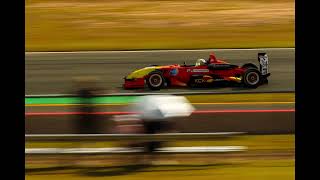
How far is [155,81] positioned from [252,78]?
235 cm

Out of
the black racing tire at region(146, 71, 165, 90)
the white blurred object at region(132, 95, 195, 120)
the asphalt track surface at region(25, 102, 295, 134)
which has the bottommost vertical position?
the asphalt track surface at region(25, 102, 295, 134)

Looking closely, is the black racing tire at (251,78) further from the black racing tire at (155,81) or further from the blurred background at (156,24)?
the blurred background at (156,24)

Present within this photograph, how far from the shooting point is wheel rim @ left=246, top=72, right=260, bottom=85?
48.8 ft

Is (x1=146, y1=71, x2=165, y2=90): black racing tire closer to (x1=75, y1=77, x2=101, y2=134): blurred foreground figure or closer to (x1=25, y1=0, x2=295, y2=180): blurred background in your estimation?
(x1=25, y1=0, x2=295, y2=180): blurred background

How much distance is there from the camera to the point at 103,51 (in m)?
20.5

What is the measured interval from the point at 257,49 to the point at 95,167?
12.8 meters

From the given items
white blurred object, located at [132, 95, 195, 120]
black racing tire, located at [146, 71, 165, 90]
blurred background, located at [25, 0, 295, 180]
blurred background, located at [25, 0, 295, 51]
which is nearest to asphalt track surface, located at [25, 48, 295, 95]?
blurred background, located at [25, 0, 295, 180]

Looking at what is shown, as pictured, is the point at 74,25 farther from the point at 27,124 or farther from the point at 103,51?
the point at 27,124

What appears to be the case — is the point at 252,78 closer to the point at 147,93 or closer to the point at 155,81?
the point at 155,81

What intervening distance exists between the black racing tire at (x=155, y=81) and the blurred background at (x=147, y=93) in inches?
8.9

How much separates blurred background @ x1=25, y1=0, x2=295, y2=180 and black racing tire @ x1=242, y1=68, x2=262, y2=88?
9.1 inches

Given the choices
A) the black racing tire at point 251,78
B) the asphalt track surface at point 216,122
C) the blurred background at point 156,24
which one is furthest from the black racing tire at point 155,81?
the blurred background at point 156,24

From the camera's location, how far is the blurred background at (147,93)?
8.30 m

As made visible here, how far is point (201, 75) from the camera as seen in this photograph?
15.0 m
